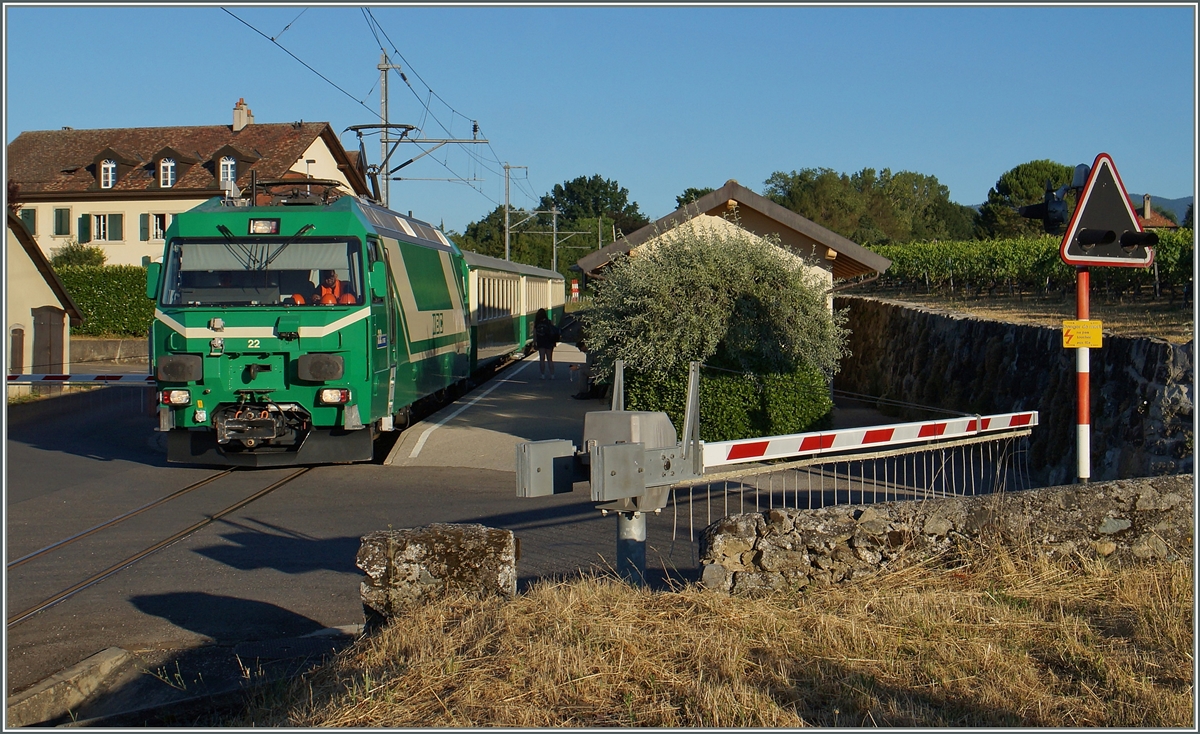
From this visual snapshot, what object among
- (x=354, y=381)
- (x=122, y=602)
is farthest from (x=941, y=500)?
(x=354, y=381)

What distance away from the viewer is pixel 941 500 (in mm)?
5852

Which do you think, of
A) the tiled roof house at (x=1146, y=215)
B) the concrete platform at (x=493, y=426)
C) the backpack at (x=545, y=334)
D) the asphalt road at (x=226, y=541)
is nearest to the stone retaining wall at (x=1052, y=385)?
the tiled roof house at (x=1146, y=215)

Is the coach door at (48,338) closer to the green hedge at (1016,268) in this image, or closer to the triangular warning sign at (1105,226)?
the green hedge at (1016,268)

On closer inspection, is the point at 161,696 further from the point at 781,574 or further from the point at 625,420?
the point at 781,574

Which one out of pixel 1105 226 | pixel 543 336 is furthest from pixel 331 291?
pixel 543 336

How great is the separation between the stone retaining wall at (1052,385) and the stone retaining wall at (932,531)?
3395 mm

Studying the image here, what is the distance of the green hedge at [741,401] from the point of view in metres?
13.9

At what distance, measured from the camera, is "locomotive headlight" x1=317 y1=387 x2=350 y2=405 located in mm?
12477

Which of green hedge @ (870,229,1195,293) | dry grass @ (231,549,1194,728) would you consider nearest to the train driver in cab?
dry grass @ (231,549,1194,728)

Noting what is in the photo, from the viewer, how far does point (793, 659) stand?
444 centimetres

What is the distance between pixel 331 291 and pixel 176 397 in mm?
2232

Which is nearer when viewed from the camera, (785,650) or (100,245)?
(785,650)

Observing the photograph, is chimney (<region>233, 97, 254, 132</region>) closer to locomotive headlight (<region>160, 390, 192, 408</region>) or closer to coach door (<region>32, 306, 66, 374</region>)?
coach door (<region>32, 306, 66, 374</region>)

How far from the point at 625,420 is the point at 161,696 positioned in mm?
2823
